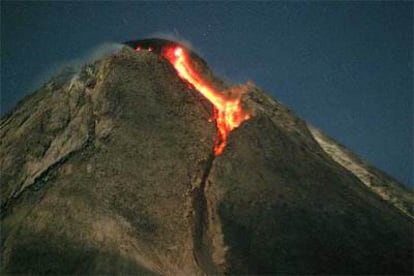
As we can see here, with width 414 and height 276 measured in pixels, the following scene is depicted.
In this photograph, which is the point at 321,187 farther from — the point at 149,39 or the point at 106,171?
the point at 149,39

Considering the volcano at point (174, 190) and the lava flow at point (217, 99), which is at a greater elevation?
the lava flow at point (217, 99)

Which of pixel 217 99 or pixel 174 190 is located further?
pixel 217 99

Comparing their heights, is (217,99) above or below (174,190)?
above

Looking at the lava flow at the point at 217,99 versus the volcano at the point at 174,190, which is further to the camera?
the lava flow at the point at 217,99
